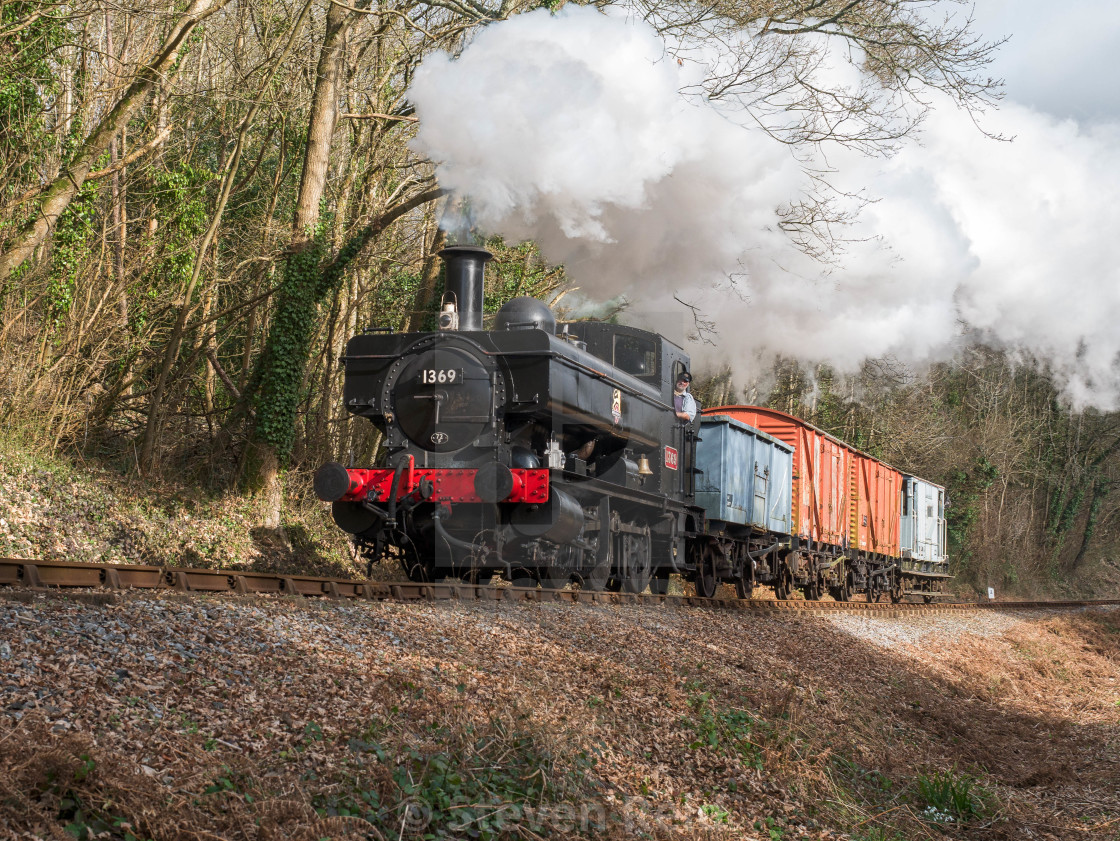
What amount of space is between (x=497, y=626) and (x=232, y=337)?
12.9 m

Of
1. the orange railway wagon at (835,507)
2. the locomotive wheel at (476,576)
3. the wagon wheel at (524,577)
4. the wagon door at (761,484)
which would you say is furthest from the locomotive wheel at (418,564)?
the orange railway wagon at (835,507)

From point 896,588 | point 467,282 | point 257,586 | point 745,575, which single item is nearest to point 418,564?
point 467,282

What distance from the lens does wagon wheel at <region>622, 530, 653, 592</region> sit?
1185 cm

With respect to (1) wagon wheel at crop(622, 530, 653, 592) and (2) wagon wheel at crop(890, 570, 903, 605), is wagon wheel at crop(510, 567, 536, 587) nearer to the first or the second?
(1) wagon wheel at crop(622, 530, 653, 592)

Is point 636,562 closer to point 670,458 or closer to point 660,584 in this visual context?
point 670,458

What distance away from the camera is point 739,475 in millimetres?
14328

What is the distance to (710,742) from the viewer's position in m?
5.98

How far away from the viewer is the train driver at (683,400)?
→ 12.8 meters

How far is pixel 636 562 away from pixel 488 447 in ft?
10.3

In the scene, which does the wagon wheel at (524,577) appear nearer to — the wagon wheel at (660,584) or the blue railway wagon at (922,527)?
the wagon wheel at (660,584)

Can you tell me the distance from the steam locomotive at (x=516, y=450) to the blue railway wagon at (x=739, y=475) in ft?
2.48

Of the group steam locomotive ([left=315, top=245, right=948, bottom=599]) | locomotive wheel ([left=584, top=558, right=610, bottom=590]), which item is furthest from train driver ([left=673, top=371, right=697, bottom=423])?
locomotive wheel ([left=584, top=558, right=610, bottom=590])

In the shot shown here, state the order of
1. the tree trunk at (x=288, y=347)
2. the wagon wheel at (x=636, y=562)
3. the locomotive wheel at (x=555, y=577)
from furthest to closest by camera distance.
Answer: the tree trunk at (x=288, y=347), the wagon wheel at (x=636, y=562), the locomotive wheel at (x=555, y=577)

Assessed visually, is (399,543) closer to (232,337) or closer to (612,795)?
(612,795)
